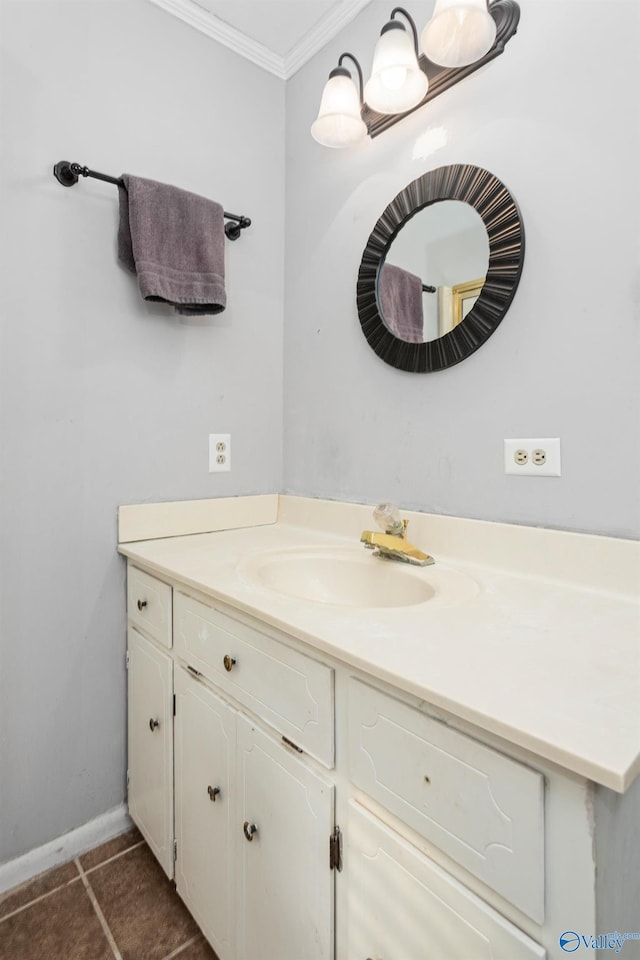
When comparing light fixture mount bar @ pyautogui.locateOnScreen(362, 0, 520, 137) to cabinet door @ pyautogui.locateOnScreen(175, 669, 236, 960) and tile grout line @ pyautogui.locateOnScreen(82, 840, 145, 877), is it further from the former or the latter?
tile grout line @ pyautogui.locateOnScreen(82, 840, 145, 877)

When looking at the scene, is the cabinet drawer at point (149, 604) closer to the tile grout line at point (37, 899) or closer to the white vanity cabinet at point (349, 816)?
the white vanity cabinet at point (349, 816)

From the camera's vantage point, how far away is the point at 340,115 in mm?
1267

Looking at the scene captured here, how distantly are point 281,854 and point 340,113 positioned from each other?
162 centimetres

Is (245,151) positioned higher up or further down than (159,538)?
higher up

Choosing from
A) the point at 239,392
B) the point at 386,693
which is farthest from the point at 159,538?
the point at 386,693

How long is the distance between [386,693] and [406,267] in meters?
1.06

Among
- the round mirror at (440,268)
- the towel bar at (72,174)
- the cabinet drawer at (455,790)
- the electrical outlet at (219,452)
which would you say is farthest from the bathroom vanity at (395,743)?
the towel bar at (72,174)

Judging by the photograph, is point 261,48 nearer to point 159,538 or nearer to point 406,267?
point 406,267

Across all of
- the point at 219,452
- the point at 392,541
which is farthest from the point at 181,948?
the point at 219,452

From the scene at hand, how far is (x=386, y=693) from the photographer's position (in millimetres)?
630

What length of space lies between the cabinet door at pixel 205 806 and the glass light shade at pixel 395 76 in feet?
4.58

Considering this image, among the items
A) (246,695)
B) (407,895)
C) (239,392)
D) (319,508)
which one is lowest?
(407,895)

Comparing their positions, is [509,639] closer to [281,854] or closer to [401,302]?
[281,854]

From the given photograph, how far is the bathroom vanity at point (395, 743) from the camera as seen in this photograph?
0.49 meters
